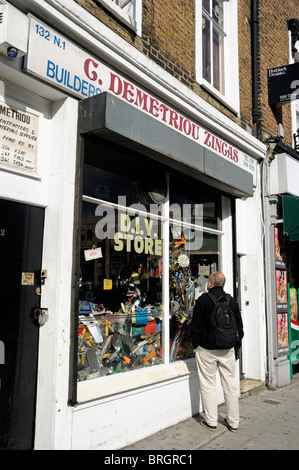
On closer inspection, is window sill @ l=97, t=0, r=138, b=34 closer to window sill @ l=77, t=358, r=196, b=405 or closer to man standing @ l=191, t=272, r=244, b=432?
man standing @ l=191, t=272, r=244, b=432

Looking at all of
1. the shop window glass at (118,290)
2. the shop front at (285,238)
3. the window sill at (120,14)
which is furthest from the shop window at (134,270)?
the shop front at (285,238)

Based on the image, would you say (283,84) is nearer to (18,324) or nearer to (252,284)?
(252,284)

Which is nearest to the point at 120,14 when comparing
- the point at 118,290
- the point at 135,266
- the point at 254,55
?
the point at 135,266

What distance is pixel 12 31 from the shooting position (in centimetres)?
347

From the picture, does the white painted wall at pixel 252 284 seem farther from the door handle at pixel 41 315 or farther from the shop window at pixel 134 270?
the door handle at pixel 41 315

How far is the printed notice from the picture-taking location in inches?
149

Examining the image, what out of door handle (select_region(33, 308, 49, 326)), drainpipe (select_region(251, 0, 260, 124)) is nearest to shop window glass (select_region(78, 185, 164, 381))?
door handle (select_region(33, 308, 49, 326))

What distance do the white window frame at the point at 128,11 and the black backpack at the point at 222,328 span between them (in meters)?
3.70

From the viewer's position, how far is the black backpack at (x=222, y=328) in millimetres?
4828

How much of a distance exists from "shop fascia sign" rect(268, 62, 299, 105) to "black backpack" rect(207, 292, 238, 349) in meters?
5.18

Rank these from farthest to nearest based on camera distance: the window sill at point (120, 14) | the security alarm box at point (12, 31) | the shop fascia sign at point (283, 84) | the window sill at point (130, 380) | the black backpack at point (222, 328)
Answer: the shop fascia sign at point (283, 84) → the black backpack at point (222, 328) → the window sill at point (120, 14) → the window sill at point (130, 380) → the security alarm box at point (12, 31)

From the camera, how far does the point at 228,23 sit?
308 inches

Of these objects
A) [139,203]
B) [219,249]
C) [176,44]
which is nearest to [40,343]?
[139,203]
